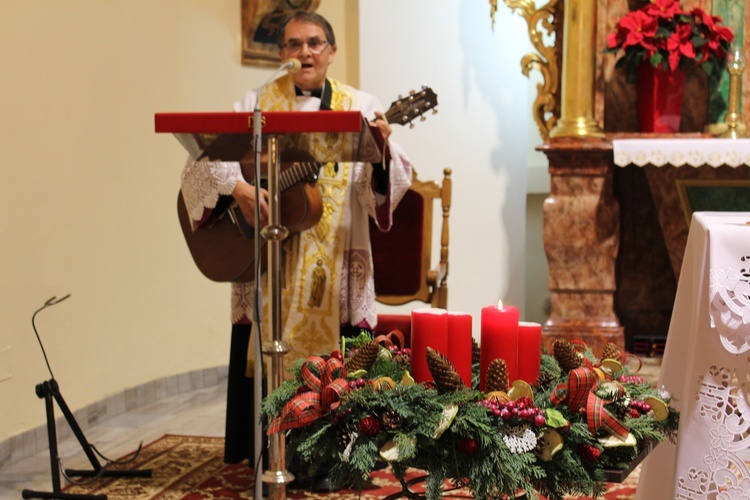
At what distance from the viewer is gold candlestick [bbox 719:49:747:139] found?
5.40 m

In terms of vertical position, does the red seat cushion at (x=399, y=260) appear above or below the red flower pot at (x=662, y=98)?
below

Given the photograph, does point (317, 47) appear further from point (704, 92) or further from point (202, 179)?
point (704, 92)

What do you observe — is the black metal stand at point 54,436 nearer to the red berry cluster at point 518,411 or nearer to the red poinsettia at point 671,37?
the red berry cluster at point 518,411

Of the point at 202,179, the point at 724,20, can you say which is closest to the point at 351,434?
the point at 202,179

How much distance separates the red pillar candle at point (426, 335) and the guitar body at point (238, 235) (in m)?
1.27

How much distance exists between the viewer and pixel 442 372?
200 cm

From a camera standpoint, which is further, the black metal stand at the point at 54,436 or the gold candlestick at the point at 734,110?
the gold candlestick at the point at 734,110

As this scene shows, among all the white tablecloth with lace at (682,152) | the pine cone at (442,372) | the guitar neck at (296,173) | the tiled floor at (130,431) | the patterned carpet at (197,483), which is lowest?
the tiled floor at (130,431)

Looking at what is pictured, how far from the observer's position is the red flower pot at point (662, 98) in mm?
5438

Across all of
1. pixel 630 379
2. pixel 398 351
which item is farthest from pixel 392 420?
pixel 630 379

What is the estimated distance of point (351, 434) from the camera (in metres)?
1.98

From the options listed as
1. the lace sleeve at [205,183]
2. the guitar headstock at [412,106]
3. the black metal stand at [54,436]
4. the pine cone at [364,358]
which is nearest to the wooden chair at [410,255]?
the guitar headstock at [412,106]

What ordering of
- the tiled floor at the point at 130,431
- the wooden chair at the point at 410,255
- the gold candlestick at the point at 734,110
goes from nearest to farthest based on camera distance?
the tiled floor at the point at 130,431 → the wooden chair at the point at 410,255 → the gold candlestick at the point at 734,110

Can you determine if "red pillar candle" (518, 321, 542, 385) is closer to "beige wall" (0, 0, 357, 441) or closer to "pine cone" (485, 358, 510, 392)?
"pine cone" (485, 358, 510, 392)
